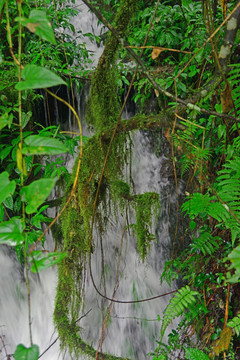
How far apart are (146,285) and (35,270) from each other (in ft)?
9.27

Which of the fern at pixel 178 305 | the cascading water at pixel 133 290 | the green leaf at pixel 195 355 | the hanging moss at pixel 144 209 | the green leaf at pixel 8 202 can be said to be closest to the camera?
the green leaf at pixel 195 355

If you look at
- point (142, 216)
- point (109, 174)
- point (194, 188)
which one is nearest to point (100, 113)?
point (109, 174)

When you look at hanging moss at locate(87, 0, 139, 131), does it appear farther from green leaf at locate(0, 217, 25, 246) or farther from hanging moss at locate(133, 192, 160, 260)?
green leaf at locate(0, 217, 25, 246)

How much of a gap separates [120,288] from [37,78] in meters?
3.10

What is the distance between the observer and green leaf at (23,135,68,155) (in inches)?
34.7

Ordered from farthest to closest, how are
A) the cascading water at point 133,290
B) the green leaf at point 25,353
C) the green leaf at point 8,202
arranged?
the cascading water at point 133,290, the green leaf at point 8,202, the green leaf at point 25,353

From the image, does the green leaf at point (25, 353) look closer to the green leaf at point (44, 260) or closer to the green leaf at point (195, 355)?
the green leaf at point (44, 260)

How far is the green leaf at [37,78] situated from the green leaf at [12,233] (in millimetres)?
387

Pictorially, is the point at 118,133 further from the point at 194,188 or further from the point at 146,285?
the point at 146,285

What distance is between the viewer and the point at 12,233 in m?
0.88

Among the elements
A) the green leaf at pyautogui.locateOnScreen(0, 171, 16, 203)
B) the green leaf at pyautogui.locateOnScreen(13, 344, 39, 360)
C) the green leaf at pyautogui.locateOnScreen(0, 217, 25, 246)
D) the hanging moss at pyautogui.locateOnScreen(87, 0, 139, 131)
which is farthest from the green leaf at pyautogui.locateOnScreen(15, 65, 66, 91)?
the hanging moss at pyautogui.locateOnScreen(87, 0, 139, 131)

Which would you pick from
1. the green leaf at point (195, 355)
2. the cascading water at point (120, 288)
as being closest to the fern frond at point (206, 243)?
the green leaf at point (195, 355)

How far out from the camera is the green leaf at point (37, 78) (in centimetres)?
81

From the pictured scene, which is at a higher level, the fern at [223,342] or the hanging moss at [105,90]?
the hanging moss at [105,90]
